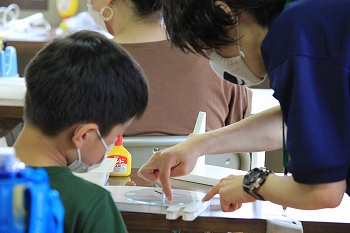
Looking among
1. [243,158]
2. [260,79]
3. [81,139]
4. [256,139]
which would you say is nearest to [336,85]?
[260,79]

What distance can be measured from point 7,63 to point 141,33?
0.92 meters

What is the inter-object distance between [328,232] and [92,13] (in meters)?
1.45

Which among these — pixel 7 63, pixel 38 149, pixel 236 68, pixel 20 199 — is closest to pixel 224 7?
pixel 236 68

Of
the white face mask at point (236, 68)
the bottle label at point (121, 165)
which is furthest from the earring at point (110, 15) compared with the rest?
the white face mask at point (236, 68)

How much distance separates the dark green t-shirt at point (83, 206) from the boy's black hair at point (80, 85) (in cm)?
10

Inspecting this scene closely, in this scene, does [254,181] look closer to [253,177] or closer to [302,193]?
[253,177]

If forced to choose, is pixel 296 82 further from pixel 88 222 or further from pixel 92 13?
pixel 92 13

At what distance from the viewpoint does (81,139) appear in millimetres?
1091

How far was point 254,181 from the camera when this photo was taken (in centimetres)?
118

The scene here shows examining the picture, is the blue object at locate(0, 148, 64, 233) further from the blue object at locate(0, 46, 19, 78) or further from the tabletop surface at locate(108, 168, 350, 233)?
the blue object at locate(0, 46, 19, 78)

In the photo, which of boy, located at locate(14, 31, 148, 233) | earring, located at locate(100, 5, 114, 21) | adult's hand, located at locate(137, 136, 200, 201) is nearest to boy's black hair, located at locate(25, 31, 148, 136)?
boy, located at locate(14, 31, 148, 233)

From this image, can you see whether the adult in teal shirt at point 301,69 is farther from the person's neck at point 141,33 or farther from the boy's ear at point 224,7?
the person's neck at point 141,33

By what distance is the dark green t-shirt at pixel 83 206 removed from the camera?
39.8 inches

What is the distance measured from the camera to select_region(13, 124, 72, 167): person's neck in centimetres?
107
